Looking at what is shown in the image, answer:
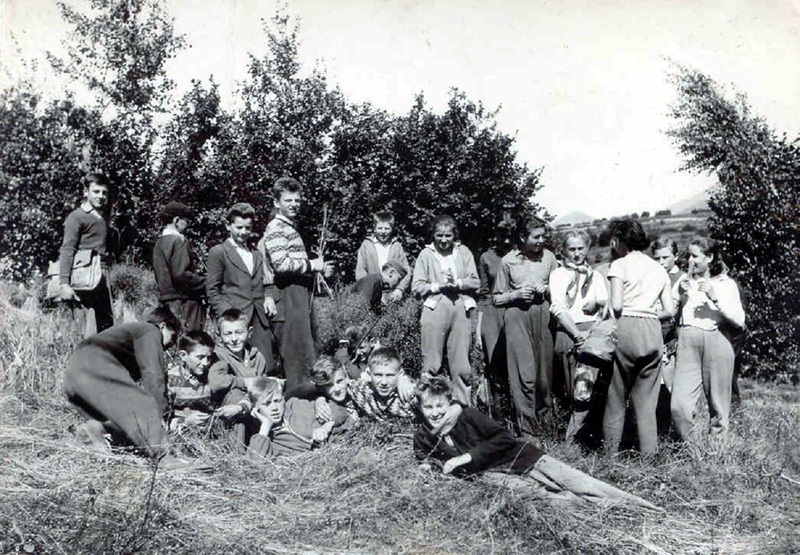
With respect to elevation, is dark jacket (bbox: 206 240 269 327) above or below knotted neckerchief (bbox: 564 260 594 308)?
above

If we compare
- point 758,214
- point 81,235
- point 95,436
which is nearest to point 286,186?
point 81,235

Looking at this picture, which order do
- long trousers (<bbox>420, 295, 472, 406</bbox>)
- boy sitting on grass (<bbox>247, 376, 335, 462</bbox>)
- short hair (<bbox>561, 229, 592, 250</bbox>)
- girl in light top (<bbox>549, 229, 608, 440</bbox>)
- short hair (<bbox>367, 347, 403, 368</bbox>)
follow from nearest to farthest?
boy sitting on grass (<bbox>247, 376, 335, 462</bbox>) < short hair (<bbox>367, 347, 403, 368</bbox>) < girl in light top (<bbox>549, 229, 608, 440</bbox>) < short hair (<bbox>561, 229, 592, 250</bbox>) < long trousers (<bbox>420, 295, 472, 406</bbox>)

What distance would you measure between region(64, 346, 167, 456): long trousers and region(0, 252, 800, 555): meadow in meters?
0.16

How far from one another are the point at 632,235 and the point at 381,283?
8.91ft

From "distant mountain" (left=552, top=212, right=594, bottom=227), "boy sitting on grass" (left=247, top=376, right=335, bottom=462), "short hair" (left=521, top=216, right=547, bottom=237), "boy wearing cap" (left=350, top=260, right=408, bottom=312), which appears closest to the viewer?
"boy sitting on grass" (left=247, top=376, right=335, bottom=462)

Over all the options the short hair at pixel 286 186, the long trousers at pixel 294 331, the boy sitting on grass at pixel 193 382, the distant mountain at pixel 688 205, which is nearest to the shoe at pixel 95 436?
the boy sitting on grass at pixel 193 382

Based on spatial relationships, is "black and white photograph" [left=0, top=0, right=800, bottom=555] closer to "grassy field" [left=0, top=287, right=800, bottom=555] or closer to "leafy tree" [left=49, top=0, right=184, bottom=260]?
"grassy field" [left=0, top=287, right=800, bottom=555]

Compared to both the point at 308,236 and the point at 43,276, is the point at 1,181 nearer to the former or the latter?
the point at 43,276

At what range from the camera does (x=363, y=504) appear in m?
3.83

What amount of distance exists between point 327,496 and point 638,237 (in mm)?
2746

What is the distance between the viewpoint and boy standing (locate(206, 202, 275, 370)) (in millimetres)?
5430

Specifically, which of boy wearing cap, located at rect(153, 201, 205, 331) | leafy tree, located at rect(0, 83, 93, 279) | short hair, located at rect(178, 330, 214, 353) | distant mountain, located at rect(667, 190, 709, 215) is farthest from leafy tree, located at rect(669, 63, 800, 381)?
leafy tree, located at rect(0, 83, 93, 279)

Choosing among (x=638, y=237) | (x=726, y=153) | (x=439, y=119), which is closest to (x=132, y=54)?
(x=439, y=119)

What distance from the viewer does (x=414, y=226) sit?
51.6 feet
